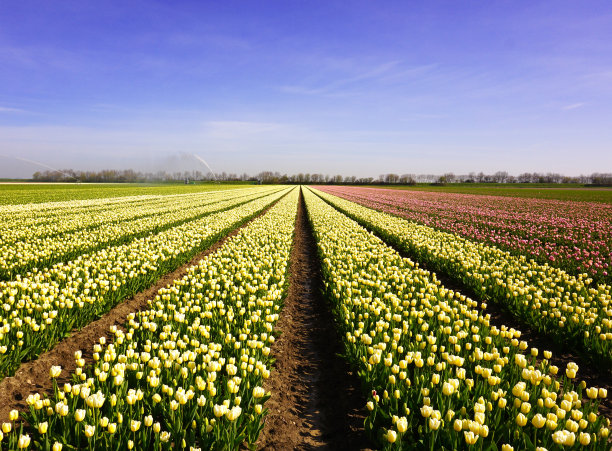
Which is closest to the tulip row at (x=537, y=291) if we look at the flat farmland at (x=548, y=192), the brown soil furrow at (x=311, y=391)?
the brown soil furrow at (x=311, y=391)

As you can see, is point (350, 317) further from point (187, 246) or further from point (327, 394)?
point (187, 246)

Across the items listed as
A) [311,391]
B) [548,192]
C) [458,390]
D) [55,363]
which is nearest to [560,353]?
[458,390]

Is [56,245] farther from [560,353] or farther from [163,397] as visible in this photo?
[560,353]

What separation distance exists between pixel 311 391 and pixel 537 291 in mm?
5053

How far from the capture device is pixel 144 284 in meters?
7.87

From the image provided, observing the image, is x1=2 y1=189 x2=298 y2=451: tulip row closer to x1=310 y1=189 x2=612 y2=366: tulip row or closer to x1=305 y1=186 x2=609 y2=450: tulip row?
x1=305 y1=186 x2=609 y2=450: tulip row

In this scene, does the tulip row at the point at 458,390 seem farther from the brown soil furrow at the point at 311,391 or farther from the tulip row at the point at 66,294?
the tulip row at the point at 66,294

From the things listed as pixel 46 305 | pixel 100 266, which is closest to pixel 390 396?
pixel 46 305

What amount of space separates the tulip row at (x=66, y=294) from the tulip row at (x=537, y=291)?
775 centimetres

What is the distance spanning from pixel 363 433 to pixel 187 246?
359 inches

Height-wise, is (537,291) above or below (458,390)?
above

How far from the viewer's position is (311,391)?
14.9ft

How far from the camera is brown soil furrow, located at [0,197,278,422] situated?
400cm

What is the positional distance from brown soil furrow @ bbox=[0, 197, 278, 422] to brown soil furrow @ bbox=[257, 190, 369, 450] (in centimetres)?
266
